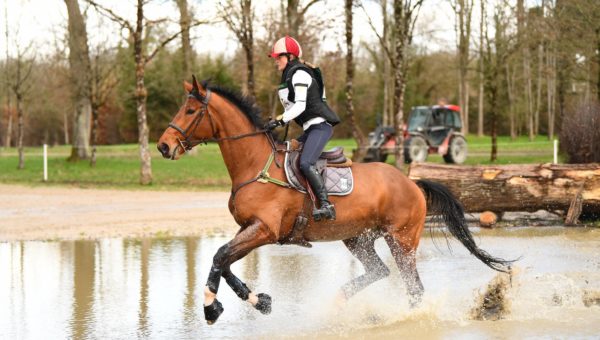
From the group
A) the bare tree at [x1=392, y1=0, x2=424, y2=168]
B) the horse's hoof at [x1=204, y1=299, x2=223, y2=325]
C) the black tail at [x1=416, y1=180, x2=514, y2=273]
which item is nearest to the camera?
the horse's hoof at [x1=204, y1=299, x2=223, y2=325]

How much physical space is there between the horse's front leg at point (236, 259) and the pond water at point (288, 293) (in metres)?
0.26

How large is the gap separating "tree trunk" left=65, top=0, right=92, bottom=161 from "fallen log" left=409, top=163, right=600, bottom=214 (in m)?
21.3

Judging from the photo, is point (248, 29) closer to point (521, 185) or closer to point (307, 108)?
point (521, 185)

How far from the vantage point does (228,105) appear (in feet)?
26.3

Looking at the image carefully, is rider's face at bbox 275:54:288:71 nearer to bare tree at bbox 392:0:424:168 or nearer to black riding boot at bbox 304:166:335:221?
black riding boot at bbox 304:166:335:221

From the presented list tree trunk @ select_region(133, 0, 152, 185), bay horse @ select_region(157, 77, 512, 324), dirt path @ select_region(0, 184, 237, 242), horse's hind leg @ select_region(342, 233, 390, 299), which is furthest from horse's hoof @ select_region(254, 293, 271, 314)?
tree trunk @ select_region(133, 0, 152, 185)

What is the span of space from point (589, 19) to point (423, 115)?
9303 millimetres

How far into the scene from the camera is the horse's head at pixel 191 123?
25.1ft

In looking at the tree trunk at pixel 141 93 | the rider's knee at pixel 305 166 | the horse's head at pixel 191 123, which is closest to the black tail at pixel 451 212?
the rider's knee at pixel 305 166

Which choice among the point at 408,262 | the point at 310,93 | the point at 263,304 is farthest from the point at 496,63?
the point at 263,304

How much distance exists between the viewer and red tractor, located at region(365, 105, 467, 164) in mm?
30703

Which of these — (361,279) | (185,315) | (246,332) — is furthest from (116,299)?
(361,279)

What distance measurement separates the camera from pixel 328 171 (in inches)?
320

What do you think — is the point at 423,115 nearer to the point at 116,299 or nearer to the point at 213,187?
the point at 213,187
